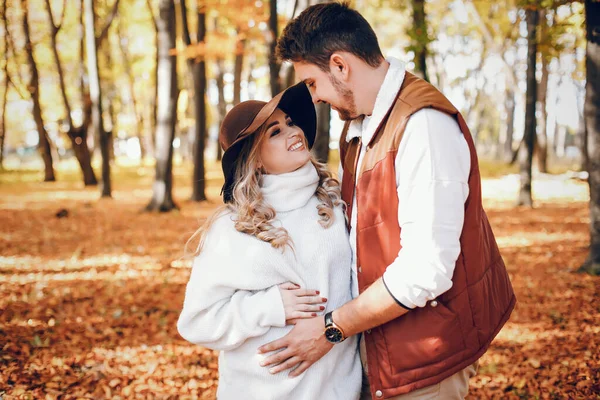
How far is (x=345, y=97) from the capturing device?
2.20m

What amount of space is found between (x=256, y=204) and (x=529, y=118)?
41.9ft

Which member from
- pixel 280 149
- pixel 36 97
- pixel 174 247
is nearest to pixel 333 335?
pixel 280 149

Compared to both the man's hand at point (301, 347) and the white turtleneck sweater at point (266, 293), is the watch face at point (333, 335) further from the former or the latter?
the white turtleneck sweater at point (266, 293)

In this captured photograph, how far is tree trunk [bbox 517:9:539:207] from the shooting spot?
41.1ft

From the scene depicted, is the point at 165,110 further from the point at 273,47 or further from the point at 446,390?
the point at 446,390

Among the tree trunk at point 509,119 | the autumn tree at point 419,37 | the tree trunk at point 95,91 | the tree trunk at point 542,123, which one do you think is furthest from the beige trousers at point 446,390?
the tree trunk at point 509,119

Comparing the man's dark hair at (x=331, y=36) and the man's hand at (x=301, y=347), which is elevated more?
the man's dark hair at (x=331, y=36)

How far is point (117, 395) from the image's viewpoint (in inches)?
165

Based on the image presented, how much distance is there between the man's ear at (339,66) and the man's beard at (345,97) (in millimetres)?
24

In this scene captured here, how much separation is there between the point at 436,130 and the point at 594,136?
5.77m

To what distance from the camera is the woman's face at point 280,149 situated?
2418mm

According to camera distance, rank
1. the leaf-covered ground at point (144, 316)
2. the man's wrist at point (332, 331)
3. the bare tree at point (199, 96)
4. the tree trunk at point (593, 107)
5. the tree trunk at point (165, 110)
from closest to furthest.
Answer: the man's wrist at point (332, 331) < the leaf-covered ground at point (144, 316) < the tree trunk at point (593, 107) < the tree trunk at point (165, 110) < the bare tree at point (199, 96)

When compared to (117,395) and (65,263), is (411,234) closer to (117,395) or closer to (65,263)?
(117,395)

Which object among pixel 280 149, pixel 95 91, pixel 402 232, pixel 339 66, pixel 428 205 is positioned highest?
pixel 95 91
